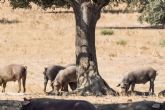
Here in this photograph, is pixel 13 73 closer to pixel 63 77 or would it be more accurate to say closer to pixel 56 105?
pixel 63 77

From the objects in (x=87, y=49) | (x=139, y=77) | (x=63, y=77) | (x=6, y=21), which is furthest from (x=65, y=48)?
(x=6, y=21)

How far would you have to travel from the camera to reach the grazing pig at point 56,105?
335 inches

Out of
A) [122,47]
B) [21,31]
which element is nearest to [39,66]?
[122,47]

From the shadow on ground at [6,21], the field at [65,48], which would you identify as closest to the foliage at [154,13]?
the field at [65,48]

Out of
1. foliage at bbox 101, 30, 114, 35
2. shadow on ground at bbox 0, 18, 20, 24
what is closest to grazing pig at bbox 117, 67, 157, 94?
foliage at bbox 101, 30, 114, 35

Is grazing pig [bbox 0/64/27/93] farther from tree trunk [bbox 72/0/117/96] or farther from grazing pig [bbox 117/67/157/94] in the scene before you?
grazing pig [bbox 117/67/157/94]

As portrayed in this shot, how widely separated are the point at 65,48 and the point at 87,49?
50.6ft

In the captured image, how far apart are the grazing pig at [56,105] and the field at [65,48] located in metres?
6.55

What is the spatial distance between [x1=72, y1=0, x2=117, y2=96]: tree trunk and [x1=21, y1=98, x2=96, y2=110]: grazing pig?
8.72 m

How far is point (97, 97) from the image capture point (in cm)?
1634

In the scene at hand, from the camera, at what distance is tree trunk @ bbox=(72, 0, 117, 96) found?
1761 cm

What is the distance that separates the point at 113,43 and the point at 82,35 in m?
18.0

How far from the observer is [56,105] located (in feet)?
28.6

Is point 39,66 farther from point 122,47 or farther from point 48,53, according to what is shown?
point 122,47
